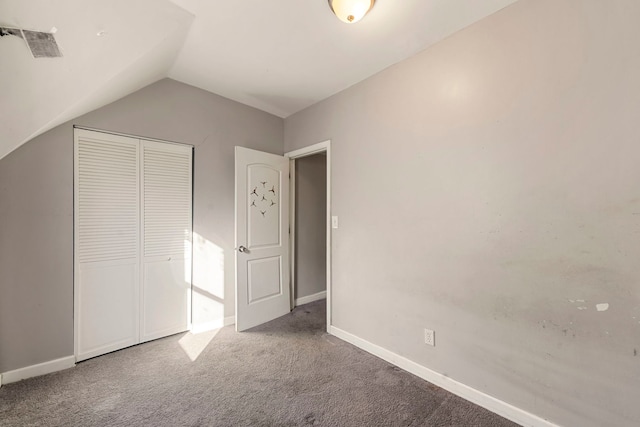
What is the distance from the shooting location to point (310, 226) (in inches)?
149

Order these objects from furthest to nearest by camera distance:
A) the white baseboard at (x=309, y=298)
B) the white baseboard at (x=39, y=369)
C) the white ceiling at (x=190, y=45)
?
1. the white baseboard at (x=309, y=298)
2. the white baseboard at (x=39, y=369)
3. the white ceiling at (x=190, y=45)

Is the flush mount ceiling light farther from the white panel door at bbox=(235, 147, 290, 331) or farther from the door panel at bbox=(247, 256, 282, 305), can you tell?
the door panel at bbox=(247, 256, 282, 305)

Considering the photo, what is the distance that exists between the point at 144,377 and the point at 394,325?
2015mm

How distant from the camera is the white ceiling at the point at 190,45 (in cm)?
124

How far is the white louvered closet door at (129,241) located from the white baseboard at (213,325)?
4.4 inches

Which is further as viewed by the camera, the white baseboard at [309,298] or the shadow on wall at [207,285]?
the white baseboard at [309,298]

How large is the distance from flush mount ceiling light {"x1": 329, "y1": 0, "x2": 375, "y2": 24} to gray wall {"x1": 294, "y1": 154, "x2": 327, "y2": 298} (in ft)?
6.97

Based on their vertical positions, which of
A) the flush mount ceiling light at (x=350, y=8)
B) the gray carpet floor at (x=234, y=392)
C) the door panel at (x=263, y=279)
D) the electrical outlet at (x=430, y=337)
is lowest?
the gray carpet floor at (x=234, y=392)

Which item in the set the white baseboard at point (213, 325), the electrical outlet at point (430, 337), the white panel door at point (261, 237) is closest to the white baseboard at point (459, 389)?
the electrical outlet at point (430, 337)

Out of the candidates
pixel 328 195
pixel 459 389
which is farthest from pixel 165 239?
pixel 459 389

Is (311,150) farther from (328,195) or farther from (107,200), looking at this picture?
(107,200)

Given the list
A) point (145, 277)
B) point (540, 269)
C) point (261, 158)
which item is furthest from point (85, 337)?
point (540, 269)

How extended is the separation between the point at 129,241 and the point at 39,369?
1.09 m

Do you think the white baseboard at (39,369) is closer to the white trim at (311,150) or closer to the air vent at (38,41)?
the air vent at (38,41)
